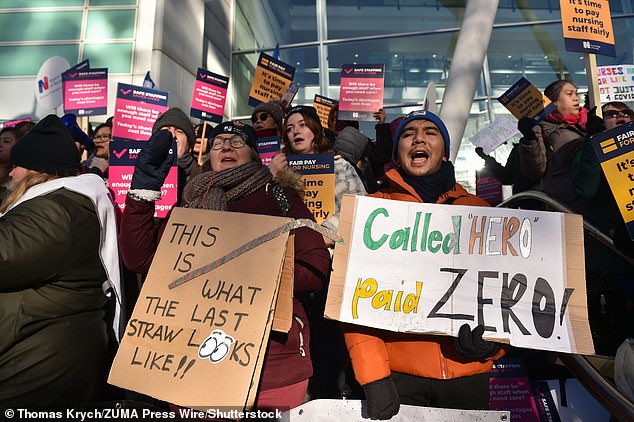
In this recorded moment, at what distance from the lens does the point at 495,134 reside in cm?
510

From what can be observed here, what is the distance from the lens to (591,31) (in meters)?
4.79

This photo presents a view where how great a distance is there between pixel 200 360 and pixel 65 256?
2.61ft

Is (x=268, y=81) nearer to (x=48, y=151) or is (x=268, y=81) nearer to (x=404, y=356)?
(x=48, y=151)

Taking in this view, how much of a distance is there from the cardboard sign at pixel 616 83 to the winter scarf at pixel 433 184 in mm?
3972

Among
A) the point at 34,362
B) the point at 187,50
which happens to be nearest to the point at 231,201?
the point at 34,362

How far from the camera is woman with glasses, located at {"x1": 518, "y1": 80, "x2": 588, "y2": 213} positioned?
3.90m

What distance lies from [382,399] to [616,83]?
5.05 m

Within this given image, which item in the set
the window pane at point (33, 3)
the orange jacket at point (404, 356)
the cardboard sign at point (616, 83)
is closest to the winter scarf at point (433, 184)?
the orange jacket at point (404, 356)

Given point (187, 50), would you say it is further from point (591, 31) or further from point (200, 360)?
point (200, 360)

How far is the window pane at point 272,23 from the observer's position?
11.4m

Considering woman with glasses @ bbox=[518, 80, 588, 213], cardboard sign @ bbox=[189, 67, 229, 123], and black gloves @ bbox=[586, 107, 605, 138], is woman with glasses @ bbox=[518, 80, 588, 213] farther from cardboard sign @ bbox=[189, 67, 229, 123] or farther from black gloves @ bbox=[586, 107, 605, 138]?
cardboard sign @ bbox=[189, 67, 229, 123]

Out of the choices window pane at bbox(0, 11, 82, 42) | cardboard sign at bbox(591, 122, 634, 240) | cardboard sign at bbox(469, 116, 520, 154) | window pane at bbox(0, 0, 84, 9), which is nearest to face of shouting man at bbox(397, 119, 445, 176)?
cardboard sign at bbox(591, 122, 634, 240)

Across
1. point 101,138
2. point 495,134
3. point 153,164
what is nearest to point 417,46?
point 495,134

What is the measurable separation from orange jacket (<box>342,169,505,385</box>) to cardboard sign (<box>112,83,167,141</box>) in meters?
3.34
